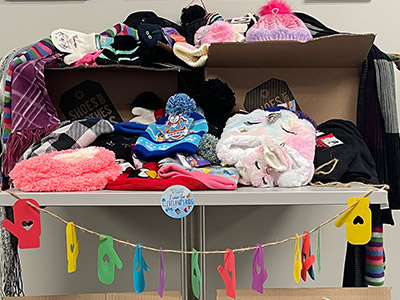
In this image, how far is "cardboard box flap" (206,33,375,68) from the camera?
3.60ft

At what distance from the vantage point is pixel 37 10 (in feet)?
5.13

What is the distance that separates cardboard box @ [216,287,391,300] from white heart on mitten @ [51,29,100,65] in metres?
0.70

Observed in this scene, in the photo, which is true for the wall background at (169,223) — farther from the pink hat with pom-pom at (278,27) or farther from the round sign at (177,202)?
the round sign at (177,202)

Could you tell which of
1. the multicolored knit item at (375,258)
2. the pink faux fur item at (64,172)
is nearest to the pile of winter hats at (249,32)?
the pink faux fur item at (64,172)

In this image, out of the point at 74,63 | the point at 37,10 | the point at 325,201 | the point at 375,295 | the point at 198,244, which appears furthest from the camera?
the point at 37,10

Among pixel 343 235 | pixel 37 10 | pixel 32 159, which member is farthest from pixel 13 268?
pixel 343 235

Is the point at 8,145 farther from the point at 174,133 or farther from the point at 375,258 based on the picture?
the point at 375,258

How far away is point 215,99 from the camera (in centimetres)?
114

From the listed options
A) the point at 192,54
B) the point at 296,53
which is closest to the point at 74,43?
the point at 192,54

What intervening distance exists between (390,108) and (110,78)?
707 millimetres

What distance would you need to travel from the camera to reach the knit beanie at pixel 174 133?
101 centimetres

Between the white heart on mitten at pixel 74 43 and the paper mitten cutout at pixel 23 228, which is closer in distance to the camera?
the paper mitten cutout at pixel 23 228

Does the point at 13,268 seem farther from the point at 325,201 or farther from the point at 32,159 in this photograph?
the point at 325,201

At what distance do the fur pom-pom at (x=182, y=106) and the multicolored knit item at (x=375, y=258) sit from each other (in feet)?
1.64
